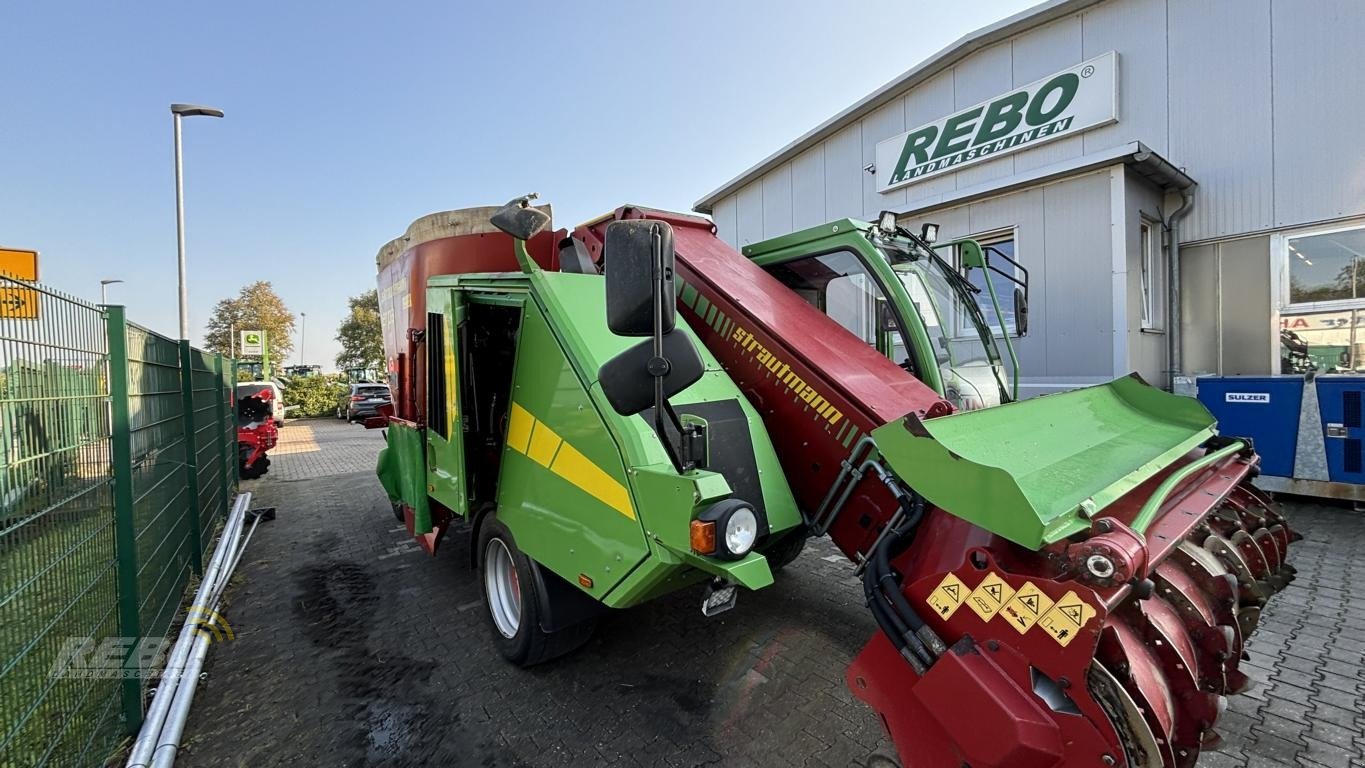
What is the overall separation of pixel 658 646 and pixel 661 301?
243 cm

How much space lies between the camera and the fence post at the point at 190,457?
16.1 feet

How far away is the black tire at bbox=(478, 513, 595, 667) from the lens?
317cm

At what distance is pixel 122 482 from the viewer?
2.94 m

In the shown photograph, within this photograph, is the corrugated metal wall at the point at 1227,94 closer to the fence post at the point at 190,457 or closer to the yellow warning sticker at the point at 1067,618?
the yellow warning sticker at the point at 1067,618

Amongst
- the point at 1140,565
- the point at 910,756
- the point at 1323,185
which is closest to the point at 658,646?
the point at 910,756

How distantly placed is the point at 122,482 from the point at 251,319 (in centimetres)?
4631

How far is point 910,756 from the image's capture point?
6.30ft

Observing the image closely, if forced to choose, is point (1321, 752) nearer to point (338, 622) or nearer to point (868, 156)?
point (338, 622)

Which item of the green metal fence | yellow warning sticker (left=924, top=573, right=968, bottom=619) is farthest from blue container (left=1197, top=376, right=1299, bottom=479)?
the green metal fence

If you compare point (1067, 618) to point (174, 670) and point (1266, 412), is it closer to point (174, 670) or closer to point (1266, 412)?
point (174, 670)

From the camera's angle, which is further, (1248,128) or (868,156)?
(868,156)

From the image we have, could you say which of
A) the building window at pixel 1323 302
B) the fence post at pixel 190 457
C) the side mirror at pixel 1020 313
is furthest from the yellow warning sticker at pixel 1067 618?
the building window at pixel 1323 302

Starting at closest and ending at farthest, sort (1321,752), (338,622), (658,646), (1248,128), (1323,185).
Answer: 1. (1321,752)
2. (658,646)
3. (338,622)
4. (1323,185)
5. (1248,128)

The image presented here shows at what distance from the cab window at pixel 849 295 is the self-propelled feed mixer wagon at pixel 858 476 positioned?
21mm
